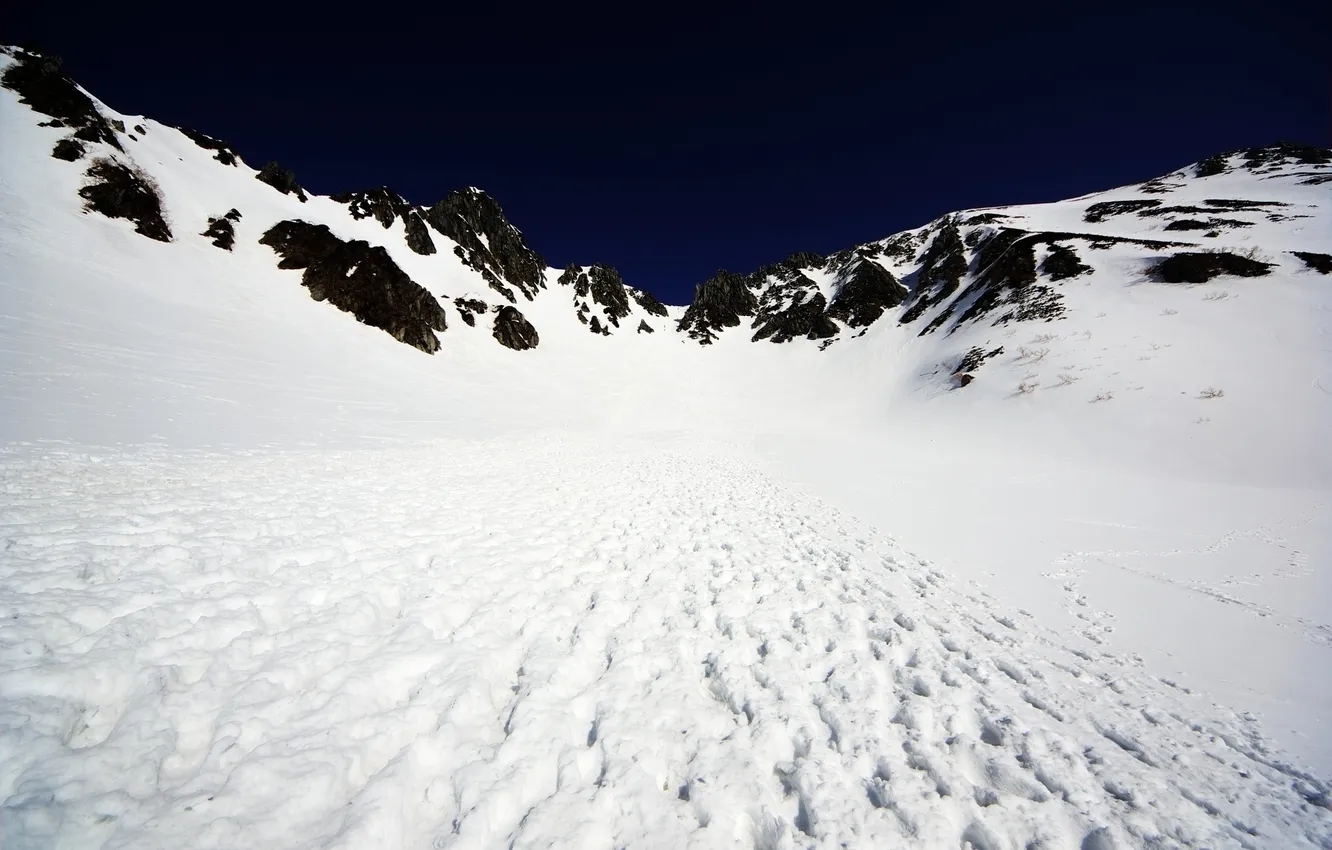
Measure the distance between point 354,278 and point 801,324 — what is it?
189 feet

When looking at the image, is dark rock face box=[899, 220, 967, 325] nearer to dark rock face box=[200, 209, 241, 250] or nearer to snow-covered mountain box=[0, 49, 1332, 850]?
snow-covered mountain box=[0, 49, 1332, 850]

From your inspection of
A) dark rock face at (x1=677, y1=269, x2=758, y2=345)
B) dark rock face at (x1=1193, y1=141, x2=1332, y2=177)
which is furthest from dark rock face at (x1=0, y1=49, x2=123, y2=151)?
dark rock face at (x1=1193, y1=141, x2=1332, y2=177)

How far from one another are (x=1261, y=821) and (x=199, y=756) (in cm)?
715

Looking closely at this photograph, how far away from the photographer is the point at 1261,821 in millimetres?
2977

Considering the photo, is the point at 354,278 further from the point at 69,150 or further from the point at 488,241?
the point at 488,241

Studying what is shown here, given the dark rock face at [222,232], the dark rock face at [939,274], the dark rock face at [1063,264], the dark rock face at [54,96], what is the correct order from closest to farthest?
the dark rock face at [54,96] → the dark rock face at [1063,264] → the dark rock face at [222,232] → the dark rock face at [939,274]

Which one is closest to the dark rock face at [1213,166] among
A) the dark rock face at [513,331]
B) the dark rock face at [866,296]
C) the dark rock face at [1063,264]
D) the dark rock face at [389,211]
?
the dark rock face at [866,296]

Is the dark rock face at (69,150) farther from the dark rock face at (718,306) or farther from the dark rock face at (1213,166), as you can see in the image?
the dark rock face at (1213,166)

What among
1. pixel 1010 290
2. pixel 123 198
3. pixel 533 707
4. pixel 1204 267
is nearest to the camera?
pixel 533 707

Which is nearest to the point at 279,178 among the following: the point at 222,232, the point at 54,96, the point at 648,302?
the point at 54,96

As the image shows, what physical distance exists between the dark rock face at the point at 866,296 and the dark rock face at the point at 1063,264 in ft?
74.2

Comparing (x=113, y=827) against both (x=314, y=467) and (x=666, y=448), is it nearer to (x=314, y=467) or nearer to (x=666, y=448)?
(x=314, y=467)

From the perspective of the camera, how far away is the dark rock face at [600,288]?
79.4m

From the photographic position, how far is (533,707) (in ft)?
11.3
